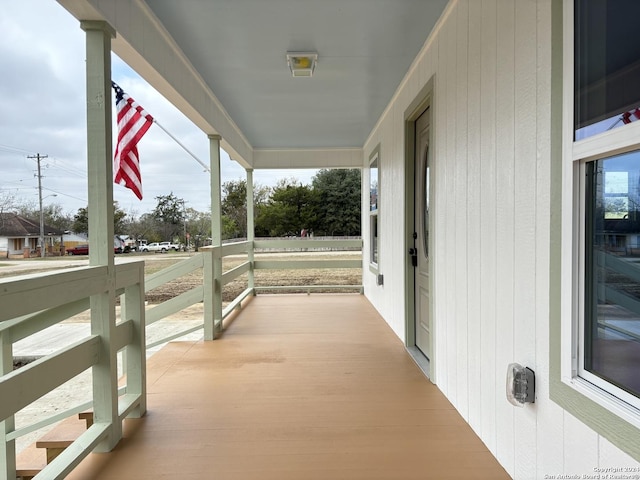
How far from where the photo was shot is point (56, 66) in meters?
2.23

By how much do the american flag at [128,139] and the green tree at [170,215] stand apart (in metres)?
3.67

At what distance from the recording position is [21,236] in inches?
71.3

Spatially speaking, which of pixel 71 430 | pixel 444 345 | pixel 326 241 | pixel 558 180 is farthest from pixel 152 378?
Result: pixel 326 241

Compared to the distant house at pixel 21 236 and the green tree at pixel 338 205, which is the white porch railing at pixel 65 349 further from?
the green tree at pixel 338 205

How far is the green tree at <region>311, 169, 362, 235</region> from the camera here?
12.3 meters

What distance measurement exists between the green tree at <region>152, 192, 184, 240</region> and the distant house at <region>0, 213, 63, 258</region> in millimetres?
4182

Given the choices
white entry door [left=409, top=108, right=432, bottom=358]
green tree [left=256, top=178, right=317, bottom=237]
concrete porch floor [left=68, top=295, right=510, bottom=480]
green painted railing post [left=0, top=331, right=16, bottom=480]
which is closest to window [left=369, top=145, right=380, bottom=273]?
white entry door [left=409, top=108, right=432, bottom=358]

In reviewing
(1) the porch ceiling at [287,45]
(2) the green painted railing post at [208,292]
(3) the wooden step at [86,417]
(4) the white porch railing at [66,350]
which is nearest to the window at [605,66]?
(1) the porch ceiling at [287,45]

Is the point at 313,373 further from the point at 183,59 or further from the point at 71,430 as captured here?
the point at 183,59

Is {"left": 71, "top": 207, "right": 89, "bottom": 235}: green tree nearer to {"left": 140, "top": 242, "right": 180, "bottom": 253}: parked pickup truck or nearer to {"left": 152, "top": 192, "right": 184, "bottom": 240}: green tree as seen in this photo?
{"left": 140, "top": 242, "right": 180, "bottom": 253}: parked pickup truck

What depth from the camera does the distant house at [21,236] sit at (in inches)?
65.3

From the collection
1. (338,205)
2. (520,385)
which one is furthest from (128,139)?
(338,205)

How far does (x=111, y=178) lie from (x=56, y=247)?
451 millimetres

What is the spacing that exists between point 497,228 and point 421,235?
168 centimetres
